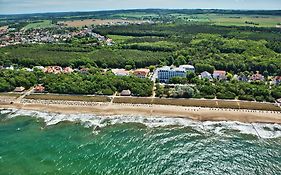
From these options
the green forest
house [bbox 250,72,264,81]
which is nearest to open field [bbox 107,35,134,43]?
the green forest

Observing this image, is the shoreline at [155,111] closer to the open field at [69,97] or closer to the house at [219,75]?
the open field at [69,97]

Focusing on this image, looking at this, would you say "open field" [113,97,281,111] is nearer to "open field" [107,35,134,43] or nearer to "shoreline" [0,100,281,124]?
"shoreline" [0,100,281,124]

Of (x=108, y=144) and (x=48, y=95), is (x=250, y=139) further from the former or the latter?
(x=48, y=95)

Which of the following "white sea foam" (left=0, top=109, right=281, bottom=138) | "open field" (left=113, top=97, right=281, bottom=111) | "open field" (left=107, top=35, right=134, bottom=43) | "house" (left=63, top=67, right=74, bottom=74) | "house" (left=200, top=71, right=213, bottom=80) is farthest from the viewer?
"open field" (left=107, top=35, right=134, bottom=43)

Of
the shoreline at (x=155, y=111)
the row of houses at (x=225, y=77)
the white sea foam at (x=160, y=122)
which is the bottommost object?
the white sea foam at (x=160, y=122)

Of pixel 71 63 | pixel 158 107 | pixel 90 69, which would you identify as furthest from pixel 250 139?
pixel 71 63

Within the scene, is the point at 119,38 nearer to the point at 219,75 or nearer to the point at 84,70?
the point at 84,70

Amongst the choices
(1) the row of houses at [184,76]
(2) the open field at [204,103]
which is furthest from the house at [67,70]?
(2) the open field at [204,103]
